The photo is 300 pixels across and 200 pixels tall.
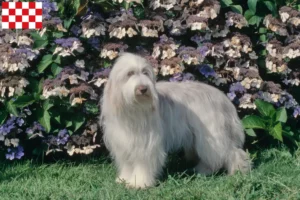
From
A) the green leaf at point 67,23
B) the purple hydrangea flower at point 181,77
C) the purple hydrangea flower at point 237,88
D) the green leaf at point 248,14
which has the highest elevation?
the green leaf at point 248,14

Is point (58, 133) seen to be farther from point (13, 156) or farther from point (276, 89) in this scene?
point (276, 89)

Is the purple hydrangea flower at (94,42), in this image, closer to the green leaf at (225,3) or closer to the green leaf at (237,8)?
the green leaf at (225,3)

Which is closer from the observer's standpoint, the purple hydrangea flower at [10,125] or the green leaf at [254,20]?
the purple hydrangea flower at [10,125]

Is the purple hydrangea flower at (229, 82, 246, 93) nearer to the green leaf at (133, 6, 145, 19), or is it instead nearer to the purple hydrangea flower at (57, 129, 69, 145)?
the green leaf at (133, 6, 145, 19)

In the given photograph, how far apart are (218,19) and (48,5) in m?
1.77

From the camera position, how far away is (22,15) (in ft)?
21.0

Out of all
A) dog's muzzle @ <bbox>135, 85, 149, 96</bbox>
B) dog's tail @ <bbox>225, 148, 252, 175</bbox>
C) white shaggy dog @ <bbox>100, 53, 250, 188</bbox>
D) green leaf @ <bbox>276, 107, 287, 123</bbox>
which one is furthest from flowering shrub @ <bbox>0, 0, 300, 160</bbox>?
dog's muzzle @ <bbox>135, 85, 149, 96</bbox>

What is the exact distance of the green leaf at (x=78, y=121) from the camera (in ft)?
20.7

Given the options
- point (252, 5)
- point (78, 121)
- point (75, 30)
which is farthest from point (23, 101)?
point (252, 5)

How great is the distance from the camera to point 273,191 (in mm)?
5008

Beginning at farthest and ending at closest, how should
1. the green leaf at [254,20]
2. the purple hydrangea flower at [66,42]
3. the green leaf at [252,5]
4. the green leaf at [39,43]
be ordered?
the green leaf at [254,20]
the green leaf at [252,5]
the green leaf at [39,43]
the purple hydrangea flower at [66,42]

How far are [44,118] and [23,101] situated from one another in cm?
27

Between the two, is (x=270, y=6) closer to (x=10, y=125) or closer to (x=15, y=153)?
(x=10, y=125)

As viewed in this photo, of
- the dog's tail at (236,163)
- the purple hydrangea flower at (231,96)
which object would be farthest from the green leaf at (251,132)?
the dog's tail at (236,163)
